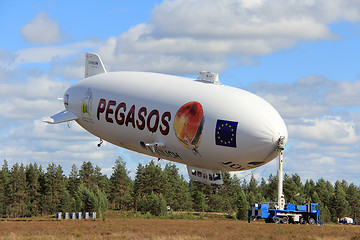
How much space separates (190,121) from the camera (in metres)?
45.8

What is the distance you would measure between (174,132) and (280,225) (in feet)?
51.3

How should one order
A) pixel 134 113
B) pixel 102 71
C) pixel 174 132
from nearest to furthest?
pixel 174 132 < pixel 134 113 < pixel 102 71

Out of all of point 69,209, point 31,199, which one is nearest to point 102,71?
point 69,209

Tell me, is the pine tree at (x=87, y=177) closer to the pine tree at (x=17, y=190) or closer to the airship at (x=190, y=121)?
the pine tree at (x=17, y=190)

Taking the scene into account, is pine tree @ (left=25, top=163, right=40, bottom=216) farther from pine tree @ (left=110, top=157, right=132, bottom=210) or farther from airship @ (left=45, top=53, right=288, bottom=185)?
airship @ (left=45, top=53, right=288, bottom=185)

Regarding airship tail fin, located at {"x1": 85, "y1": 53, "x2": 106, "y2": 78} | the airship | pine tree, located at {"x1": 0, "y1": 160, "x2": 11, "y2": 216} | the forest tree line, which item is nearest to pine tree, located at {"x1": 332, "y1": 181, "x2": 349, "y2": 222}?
the forest tree line

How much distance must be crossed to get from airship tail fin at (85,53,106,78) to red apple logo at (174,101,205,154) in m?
23.8

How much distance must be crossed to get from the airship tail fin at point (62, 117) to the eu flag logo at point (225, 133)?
2289 cm

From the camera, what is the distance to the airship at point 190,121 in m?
44.4

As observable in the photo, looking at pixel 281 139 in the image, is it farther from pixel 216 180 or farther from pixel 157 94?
pixel 157 94

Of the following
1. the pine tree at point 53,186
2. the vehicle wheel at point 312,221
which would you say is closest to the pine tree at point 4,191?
the pine tree at point 53,186

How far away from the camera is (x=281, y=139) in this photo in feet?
150

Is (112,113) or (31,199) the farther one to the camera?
(31,199)

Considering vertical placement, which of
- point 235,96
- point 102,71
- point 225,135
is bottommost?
point 225,135
